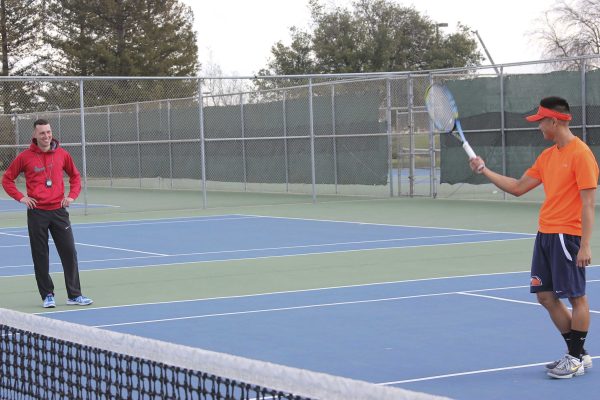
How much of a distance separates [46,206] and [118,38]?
45.8m

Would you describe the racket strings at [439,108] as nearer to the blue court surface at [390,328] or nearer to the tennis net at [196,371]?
the blue court surface at [390,328]

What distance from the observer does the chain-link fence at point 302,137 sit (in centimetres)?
2194

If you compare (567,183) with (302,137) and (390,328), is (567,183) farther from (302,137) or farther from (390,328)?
(302,137)

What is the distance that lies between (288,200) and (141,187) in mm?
8598

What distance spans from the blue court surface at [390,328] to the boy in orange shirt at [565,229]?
278mm

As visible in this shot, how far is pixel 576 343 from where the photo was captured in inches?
259

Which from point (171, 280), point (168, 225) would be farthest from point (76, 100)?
Result: point (171, 280)

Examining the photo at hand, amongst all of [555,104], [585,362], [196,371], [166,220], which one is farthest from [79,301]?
[166,220]

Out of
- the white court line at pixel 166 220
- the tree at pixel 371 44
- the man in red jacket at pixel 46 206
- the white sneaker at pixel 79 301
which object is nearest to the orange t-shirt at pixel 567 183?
the man in red jacket at pixel 46 206

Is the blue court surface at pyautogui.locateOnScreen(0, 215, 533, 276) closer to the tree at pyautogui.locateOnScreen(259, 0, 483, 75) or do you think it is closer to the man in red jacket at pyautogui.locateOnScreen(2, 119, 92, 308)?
the man in red jacket at pyautogui.locateOnScreen(2, 119, 92, 308)

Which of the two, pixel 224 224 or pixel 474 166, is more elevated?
pixel 474 166

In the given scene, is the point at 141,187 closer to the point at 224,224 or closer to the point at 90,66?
the point at 224,224

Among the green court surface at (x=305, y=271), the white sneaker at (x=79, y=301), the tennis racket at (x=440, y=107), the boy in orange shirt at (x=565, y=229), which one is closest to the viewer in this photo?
the boy in orange shirt at (x=565, y=229)

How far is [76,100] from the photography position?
3694 centimetres
